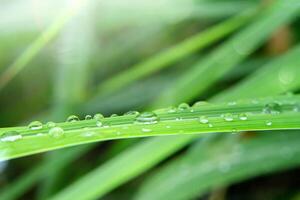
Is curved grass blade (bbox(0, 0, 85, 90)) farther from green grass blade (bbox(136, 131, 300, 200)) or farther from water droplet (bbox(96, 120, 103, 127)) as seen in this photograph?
water droplet (bbox(96, 120, 103, 127))

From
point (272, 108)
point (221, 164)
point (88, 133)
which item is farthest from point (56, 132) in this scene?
point (221, 164)

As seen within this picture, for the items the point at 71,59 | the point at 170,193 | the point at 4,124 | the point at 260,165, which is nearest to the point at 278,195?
the point at 260,165

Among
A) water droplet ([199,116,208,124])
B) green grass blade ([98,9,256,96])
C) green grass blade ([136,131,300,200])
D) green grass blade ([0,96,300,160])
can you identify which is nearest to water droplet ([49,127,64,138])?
green grass blade ([0,96,300,160])

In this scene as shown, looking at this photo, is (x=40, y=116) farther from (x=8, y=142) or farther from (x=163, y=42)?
(x=8, y=142)

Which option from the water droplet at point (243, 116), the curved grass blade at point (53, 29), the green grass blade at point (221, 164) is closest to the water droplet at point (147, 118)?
the water droplet at point (243, 116)

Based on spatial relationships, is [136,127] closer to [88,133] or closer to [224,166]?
[88,133]

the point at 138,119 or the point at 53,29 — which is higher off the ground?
the point at 53,29
